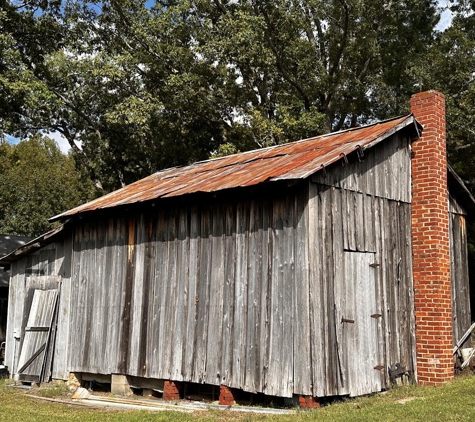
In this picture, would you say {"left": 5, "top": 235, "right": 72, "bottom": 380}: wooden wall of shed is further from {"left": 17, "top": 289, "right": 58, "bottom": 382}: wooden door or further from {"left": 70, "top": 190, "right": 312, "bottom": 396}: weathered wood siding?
{"left": 70, "top": 190, "right": 312, "bottom": 396}: weathered wood siding

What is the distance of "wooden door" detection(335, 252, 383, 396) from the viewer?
410 inches

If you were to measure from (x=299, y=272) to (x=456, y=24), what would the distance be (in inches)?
824

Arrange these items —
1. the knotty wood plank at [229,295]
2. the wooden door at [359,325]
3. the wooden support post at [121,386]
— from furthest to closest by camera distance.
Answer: the wooden support post at [121,386]
the knotty wood plank at [229,295]
the wooden door at [359,325]

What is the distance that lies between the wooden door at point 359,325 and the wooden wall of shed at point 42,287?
7.06 metres

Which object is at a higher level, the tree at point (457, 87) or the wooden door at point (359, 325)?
the tree at point (457, 87)

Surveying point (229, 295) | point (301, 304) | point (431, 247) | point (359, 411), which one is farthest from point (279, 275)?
point (431, 247)

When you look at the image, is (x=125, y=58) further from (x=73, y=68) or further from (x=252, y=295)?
(x=252, y=295)

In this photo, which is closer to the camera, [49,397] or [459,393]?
[459,393]

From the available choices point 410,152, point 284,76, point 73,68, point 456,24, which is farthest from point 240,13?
point 410,152

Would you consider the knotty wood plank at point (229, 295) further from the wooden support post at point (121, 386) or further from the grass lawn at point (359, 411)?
the wooden support post at point (121, 386)

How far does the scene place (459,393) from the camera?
33.5ft

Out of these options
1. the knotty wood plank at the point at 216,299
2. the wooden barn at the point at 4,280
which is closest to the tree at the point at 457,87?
the knotty wood plank at the point at 216,299

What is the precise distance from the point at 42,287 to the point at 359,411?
925 cm

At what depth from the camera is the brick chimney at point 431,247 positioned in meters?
11.9
